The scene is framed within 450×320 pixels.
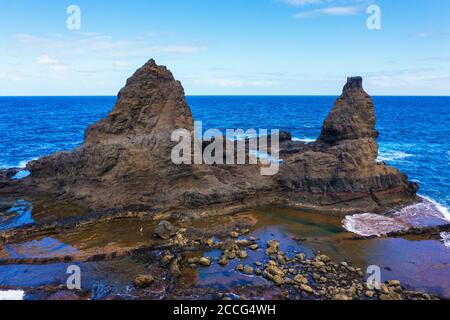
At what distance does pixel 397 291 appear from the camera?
1867 centimetres

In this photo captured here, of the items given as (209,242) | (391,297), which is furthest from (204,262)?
(391,297)

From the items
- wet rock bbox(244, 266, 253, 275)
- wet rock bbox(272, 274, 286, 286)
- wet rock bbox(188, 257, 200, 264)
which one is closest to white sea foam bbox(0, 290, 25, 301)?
wet rock bbox(188, 257, 200, 264)

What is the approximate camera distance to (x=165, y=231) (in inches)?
934

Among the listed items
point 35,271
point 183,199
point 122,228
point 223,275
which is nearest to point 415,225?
point 223,275

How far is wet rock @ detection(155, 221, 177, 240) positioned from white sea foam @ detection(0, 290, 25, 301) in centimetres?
842

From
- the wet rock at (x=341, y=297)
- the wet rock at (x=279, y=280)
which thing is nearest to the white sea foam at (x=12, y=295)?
the wet rock at (x=279, y=280)

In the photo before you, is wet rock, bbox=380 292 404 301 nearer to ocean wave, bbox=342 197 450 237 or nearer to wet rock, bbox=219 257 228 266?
ocean wave, bbox=342 197 450 237

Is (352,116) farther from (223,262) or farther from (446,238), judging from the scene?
(223,262)

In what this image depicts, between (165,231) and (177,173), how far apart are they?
6544 millimetres

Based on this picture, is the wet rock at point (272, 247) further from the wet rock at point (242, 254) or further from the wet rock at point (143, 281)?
the wet rock at point (143, 281)

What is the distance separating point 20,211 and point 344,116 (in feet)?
97.9

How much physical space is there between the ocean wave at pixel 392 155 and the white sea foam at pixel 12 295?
4447cm

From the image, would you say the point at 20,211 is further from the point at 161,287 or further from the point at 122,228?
the point at 161,287

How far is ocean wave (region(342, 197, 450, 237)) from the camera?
2592cm
